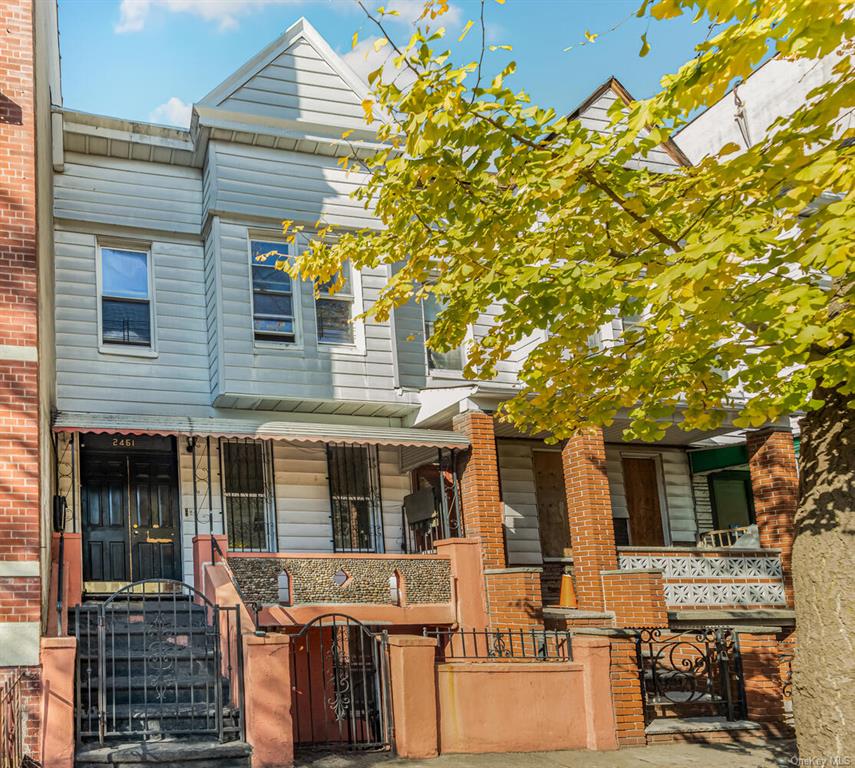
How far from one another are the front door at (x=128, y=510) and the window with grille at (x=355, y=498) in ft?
9.30

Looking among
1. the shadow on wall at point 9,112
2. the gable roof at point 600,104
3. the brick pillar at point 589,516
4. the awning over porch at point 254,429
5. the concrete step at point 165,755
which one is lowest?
the concrete step at point 165,755

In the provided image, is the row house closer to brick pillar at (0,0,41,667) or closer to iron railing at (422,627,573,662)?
iron railing at (422,627,573,662)

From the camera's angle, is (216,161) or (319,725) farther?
(216,161)

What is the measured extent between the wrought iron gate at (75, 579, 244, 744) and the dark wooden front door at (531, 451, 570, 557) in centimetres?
779

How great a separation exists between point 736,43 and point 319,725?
38.9 ft

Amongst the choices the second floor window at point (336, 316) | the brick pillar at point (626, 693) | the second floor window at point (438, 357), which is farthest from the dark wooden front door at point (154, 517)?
the brick pillar at point (626, 693)

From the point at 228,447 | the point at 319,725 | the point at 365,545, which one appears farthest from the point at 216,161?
the point at 319,725

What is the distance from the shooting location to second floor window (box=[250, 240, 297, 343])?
1728 cm

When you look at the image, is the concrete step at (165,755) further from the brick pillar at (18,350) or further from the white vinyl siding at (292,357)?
the white vinyl siding at (292,357)

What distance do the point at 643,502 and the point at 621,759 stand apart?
9.96m

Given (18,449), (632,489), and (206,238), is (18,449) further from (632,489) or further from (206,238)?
(632,489)

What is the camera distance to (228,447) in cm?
1708

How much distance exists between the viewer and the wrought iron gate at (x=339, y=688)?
35.1 ft

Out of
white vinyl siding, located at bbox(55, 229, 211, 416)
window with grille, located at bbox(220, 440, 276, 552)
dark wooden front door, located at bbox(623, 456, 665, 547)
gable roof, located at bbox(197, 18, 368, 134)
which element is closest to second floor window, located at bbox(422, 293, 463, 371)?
window with grille, located at bbox(220, 440, 276, 552)
